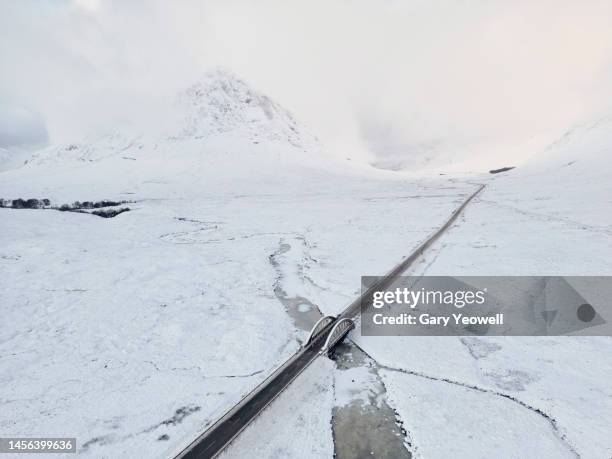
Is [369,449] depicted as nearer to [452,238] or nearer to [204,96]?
[452,238]

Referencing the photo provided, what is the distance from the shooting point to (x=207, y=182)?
60500 mm

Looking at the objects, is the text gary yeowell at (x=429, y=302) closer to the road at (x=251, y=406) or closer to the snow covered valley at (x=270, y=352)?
the snow covered valley at (x=270, y=352)

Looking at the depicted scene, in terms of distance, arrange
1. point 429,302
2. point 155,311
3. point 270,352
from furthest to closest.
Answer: point 429,302 < point 155,311 < point 270,352

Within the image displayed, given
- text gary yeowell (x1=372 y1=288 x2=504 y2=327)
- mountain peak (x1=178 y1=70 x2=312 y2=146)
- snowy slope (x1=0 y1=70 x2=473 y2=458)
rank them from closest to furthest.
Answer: snowy slope (x1=0 y1=70 x2=473 y2=458)
text gary yeowell (x1=372 y1=288 x2=504 y2=327)
mountain peak (x1=178 y1=70 x2=312 y2=146)

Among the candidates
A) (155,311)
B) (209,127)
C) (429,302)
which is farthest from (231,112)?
(429,302)

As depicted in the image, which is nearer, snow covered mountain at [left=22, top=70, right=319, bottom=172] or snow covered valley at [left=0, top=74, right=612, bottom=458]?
snow covered valley at [left=0, top=74, right=612, bottom=458]

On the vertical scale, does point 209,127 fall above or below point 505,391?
above

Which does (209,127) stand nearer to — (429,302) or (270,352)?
(429,302)

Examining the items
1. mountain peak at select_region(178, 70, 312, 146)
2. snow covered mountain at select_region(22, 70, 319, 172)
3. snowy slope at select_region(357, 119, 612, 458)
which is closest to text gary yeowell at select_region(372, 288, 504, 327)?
snowy slope at select_region(357, 119, 612, 458)

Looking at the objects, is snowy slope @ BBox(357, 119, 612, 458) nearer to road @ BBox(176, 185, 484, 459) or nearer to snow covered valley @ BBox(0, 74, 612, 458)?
snow covered valley @ BBox(0, 74, 612, 458)

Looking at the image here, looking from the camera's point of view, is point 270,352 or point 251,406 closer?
point 251,406

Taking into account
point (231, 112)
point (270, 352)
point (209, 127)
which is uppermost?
point (231, 112)

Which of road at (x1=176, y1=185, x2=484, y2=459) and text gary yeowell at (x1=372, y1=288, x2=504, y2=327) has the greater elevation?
road at (x1=176, y1=185, x2=484, y2=459)

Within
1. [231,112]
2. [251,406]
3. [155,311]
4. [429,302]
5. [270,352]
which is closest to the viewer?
[251,406]
